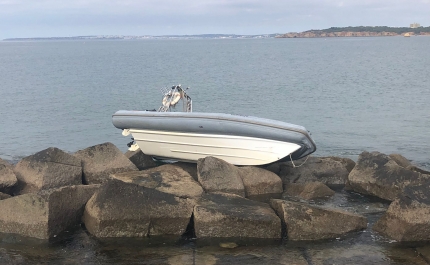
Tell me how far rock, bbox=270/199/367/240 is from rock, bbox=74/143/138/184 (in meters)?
3.43

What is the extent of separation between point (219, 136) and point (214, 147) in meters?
0.29

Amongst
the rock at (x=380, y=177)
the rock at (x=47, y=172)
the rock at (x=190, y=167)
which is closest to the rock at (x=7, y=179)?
the rock at (x=47, y=172)

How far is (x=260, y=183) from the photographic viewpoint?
937 centimetres

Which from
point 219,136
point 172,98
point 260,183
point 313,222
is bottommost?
point 260,183

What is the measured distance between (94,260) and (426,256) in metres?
4.25

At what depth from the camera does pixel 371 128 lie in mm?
18859

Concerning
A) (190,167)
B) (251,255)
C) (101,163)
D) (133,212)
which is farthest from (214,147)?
(251,255)

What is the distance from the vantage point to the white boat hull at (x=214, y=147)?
9.75 metres

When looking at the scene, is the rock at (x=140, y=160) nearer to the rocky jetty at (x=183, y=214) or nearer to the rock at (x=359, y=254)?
the rocky jetty at (x=183, y=214)

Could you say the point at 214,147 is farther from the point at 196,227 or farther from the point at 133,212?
the point at 133,212

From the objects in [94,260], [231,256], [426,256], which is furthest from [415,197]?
[94,260]

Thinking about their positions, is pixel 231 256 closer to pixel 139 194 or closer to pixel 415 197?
pixel 139 194

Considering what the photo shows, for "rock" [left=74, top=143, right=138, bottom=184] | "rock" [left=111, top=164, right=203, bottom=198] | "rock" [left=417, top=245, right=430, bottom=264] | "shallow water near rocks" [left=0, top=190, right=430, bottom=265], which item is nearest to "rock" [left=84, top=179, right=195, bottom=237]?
"shallow water near rocks" [left=0, top=190, right=430, bottom=265]

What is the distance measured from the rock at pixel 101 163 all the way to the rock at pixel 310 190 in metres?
2.97
